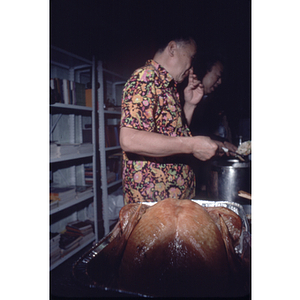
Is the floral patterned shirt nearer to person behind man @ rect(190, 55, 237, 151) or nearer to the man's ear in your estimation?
the man's ear

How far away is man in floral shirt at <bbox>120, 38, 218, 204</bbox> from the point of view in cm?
102

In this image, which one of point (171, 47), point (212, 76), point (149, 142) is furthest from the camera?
point (212, 76)

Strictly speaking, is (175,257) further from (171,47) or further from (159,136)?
(171,47)

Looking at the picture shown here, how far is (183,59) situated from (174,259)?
1.18 m

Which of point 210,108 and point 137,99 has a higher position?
point 210,108

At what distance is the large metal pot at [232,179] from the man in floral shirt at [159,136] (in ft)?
0.61

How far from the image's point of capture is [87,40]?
2.34 m

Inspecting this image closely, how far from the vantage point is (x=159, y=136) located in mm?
1008

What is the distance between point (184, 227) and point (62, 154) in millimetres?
1709

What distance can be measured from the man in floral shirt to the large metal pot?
0.18m

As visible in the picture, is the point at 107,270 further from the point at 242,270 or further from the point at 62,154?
the point at 62,154

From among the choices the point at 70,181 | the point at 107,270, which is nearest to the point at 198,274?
the point at 107,270

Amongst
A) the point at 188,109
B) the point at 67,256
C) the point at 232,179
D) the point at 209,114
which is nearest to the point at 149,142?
the point at 232,179

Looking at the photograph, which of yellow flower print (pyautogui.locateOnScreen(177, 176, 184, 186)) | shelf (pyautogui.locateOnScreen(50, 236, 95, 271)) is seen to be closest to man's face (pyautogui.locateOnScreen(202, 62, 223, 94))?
yellow flower print (pyautogui.locateOnScreen(177, 176, 184, 186))
